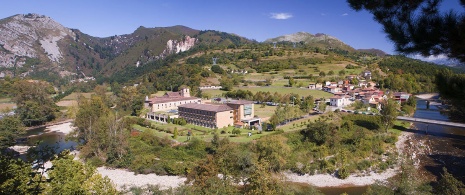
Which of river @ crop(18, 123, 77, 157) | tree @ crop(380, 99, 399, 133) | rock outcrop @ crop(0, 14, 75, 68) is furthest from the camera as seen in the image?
rock outcrop @ crop(0, 14, 75, 68)

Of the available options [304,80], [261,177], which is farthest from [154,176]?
[304,80]

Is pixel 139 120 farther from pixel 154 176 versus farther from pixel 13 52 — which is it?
pixel 13 52

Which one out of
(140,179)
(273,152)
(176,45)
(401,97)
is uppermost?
(176,45)

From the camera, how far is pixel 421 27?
5.70 metres

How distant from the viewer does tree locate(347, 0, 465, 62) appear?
17.9 feet

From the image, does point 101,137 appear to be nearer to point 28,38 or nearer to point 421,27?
point 421,27

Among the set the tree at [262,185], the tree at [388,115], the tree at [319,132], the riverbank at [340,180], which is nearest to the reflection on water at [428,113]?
the tree at [388,115]

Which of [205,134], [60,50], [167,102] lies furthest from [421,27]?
[60,50]

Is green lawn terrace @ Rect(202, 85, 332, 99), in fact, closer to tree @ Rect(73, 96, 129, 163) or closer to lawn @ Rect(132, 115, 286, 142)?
lawn @ Rect(132, 115, 286, 142)

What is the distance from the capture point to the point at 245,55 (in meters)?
90.4

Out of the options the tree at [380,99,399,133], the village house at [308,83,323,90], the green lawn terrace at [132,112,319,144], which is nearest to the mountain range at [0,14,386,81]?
the village house at [308,83,323,90]

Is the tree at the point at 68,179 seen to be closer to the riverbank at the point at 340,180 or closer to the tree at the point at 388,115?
the riverbank at the point at 340,180

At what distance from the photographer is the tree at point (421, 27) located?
546 cm

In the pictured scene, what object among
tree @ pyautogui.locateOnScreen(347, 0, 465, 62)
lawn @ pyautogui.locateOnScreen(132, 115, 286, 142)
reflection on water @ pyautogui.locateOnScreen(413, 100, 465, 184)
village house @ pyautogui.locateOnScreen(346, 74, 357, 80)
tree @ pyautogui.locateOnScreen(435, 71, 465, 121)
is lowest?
reflection on water @ pyautogui.locateOnScreen(413, 100, 465, 184)
